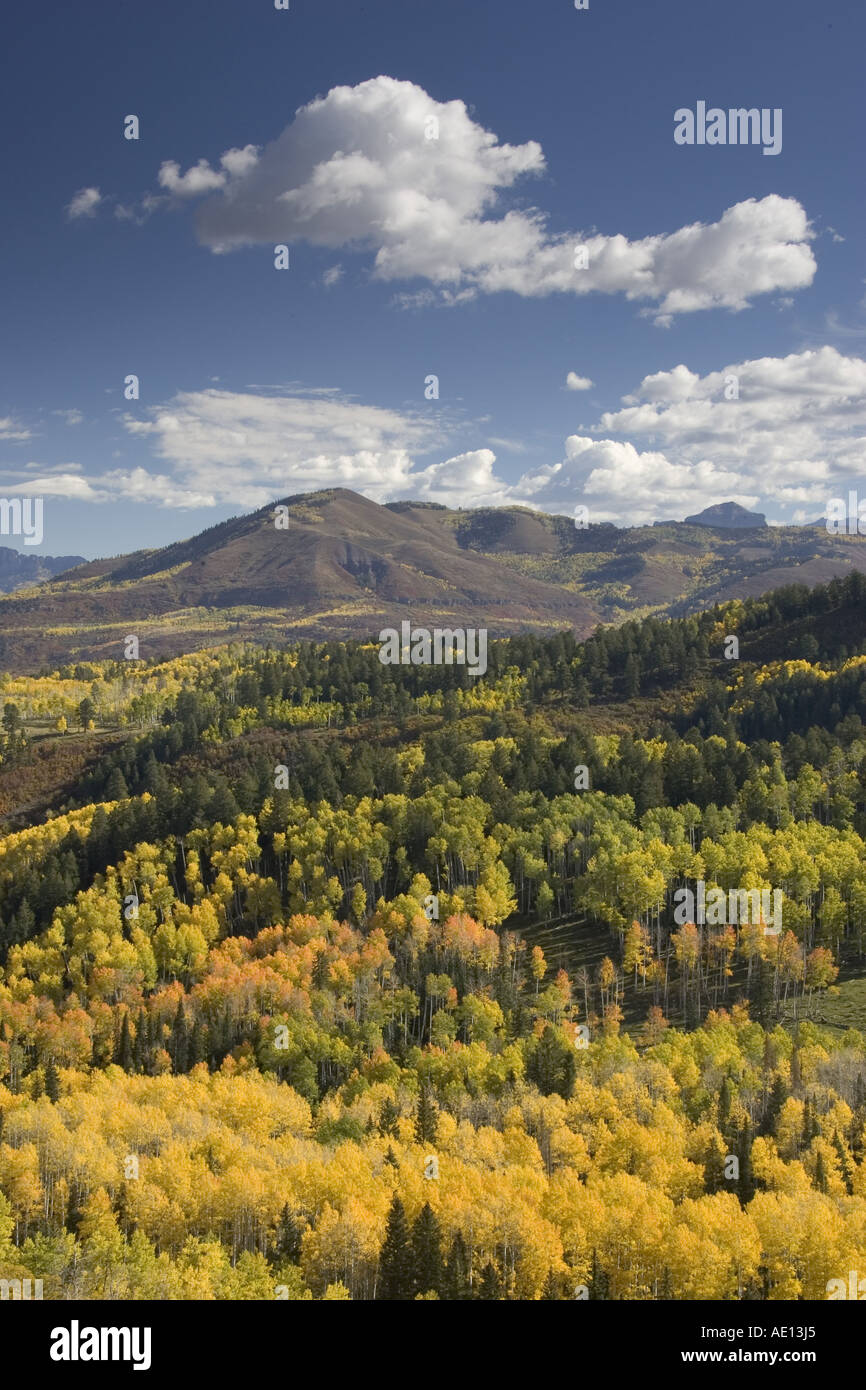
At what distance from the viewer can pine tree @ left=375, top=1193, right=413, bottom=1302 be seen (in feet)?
184

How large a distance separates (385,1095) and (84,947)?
65140 millimetres

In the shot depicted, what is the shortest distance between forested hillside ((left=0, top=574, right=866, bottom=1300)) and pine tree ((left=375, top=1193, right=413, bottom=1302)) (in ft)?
0.54

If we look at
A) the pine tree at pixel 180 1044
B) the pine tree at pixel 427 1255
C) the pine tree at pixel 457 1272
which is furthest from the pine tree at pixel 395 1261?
the pine tree at pixel 180 1044

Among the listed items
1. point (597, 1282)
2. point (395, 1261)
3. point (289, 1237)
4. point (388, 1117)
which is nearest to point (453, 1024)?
point (388, 1117)

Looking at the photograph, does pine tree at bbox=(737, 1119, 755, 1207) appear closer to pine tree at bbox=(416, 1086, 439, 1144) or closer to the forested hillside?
the forested hillside

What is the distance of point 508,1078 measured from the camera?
8694cm

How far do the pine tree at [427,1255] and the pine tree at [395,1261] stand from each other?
516 millimetres

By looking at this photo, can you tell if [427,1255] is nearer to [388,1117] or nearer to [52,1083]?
[388,1117]

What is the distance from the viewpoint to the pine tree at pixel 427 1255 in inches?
2180

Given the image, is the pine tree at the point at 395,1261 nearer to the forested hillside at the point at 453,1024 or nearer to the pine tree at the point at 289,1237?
the forested hillside at the point at 453,1024

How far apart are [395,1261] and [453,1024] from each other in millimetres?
40481

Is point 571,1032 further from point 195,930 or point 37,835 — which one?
point 37,835

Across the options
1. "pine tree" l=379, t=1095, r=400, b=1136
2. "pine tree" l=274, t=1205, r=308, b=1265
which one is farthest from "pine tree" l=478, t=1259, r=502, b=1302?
"pine tree" l=379, t=1095, r=400, b=1136
